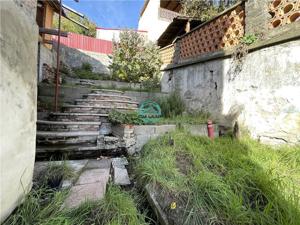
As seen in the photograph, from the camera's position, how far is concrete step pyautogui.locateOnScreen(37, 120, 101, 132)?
11.4 ft

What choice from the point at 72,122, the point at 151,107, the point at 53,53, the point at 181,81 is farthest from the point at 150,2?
the point at 72,122

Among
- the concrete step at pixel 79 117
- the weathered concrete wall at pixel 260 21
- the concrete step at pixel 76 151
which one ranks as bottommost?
the concrete step at pixel 76 151

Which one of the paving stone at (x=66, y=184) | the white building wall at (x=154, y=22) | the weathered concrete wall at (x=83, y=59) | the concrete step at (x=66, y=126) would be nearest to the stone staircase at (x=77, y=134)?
the concrete step at (x=66, y=126)

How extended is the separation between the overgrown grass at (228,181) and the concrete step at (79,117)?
173 centimetres

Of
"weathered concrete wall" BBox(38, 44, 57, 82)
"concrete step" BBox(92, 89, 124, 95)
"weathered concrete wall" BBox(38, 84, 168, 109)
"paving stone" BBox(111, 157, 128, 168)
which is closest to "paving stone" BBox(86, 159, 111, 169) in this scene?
"paving stone" BBox(111, 157, 128, 168)

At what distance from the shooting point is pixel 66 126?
3.63 meters

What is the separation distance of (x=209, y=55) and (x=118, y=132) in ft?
9.67

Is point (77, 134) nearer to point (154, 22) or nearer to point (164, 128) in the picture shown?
point (164, 128)

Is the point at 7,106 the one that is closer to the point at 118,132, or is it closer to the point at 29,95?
the point at 29,95

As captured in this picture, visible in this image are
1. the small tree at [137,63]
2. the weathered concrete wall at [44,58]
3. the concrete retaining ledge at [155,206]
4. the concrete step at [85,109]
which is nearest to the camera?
the concrete retaining ledge at [155,206]

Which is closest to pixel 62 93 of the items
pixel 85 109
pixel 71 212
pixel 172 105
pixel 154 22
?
pixel 85 109

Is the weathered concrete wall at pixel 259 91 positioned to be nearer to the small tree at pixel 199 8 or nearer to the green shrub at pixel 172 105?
the green shrub at pixel 172 105

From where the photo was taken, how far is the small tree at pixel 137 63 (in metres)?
7.28

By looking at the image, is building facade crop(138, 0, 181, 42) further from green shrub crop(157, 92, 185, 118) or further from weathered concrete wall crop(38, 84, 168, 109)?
weathered concrete wall crop(38, 84, 168, 109)
